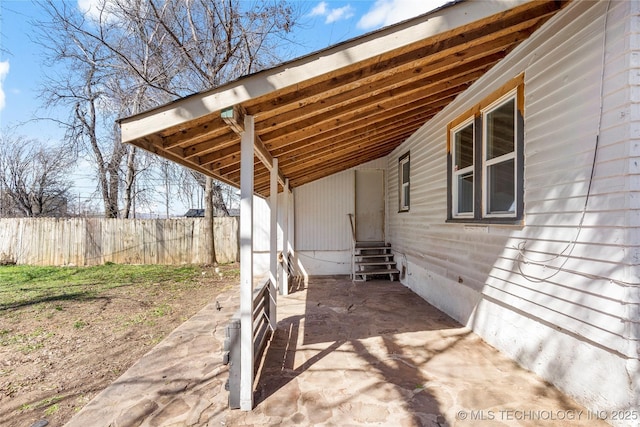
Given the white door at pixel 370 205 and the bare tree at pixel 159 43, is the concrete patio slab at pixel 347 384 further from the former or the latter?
the bare tree at pixel 159 43

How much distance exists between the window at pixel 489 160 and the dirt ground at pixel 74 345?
4.36 metres

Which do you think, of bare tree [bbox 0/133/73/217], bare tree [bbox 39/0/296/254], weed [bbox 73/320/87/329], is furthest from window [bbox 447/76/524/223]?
bare tree [bbox 0/133/73/217]

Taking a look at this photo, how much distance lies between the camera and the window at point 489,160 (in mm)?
3189

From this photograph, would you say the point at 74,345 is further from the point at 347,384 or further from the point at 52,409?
the point at 347,384

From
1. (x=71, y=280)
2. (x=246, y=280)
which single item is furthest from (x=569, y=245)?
(x=71, y=280)

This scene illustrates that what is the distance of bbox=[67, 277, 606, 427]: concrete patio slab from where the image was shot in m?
2.30

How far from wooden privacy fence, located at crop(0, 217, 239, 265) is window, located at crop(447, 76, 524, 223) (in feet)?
25.6

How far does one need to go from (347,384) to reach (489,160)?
2975mm

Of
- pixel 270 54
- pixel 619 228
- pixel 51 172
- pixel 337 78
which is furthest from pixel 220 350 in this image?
pixel 51 172

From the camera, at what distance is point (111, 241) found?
405 inches

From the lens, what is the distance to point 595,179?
7.27 ft

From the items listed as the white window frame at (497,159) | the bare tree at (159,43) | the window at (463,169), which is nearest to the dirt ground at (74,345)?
the white window frame at (497,159)

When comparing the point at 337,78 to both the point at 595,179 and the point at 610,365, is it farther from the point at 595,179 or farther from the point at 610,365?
the point at 610,365

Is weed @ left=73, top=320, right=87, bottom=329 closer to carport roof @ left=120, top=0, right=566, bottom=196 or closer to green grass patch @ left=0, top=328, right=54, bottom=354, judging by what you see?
green grass patch @ left=0, top=328, right=54, bottom=354
